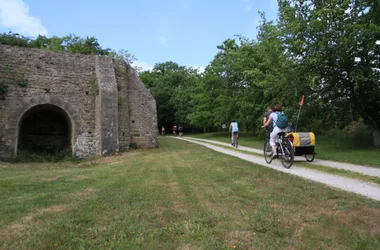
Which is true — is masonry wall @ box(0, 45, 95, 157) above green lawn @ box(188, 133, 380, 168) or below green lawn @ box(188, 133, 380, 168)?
above

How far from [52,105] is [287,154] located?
1078 centimetres

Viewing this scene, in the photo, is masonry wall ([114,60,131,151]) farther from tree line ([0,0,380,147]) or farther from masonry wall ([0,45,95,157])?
tree line ([0,0,380,147])

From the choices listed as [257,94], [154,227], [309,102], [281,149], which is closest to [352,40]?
[309,102]

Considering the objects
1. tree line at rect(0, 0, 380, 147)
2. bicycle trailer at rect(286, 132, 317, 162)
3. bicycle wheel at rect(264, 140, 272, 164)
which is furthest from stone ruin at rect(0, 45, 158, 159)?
bicycle trailer at rect(286, 132, 317, 162)

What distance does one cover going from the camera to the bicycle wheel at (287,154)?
27.0 feet

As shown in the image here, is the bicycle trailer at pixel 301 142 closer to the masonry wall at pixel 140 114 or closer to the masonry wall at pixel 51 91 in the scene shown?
the masonry wall at pixel 140 114

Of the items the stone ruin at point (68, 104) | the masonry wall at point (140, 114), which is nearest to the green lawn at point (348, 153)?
the masonry wall at point (140, 114)

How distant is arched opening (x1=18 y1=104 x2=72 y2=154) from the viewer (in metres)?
15.6

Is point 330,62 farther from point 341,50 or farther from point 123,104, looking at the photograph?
point 123,104

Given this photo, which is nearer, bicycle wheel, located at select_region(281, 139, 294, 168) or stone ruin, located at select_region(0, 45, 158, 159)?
bicycle wheel, located at select_region(281, 139, 294, 168)

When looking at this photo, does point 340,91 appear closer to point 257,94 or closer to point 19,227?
point 257,94

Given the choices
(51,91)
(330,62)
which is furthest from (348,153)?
(51,91)

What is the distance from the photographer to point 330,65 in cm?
1391

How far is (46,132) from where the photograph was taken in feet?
53.3
